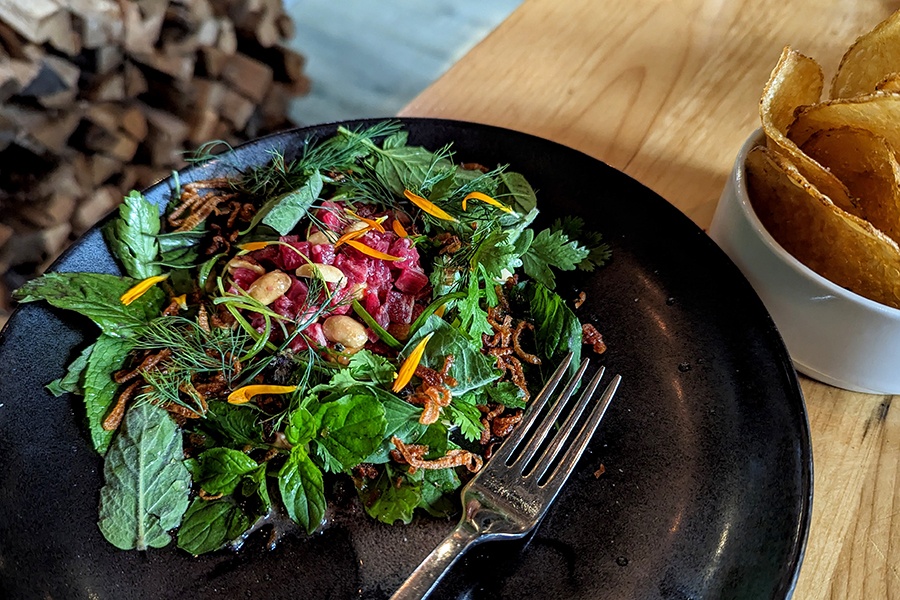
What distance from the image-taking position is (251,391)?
3.19ft

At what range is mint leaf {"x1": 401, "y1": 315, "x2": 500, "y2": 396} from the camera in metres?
0.99

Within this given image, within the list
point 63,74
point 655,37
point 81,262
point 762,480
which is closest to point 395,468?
point 762,480

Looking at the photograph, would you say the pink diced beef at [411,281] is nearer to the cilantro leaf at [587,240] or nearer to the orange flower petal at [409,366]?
the orange flower petal at [409,366]

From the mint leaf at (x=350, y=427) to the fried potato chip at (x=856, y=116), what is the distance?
2.27ft

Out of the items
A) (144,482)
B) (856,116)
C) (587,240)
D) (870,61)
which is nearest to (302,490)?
(144,482)

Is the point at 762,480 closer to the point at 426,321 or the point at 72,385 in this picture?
the point at 426,321

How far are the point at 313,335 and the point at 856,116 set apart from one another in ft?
2.56

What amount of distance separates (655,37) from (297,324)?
1.12 meters

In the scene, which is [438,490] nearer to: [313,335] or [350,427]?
[350,427]

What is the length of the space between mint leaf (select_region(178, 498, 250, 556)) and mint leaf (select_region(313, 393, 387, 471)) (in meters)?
0.14

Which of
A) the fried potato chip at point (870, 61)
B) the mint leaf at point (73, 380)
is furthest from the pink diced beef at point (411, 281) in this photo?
the fried potato chip at point (870, 61)

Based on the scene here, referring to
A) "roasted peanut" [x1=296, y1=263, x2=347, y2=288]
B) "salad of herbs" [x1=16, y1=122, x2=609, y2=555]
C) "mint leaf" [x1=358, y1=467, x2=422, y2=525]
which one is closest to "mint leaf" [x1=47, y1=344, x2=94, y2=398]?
"salad of herbs" [x1=16, y1=122, x2=609, y2=555]

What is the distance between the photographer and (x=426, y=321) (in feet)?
3.36

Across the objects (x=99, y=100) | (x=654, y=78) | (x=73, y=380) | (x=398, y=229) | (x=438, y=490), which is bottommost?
(x=99, y=100)
